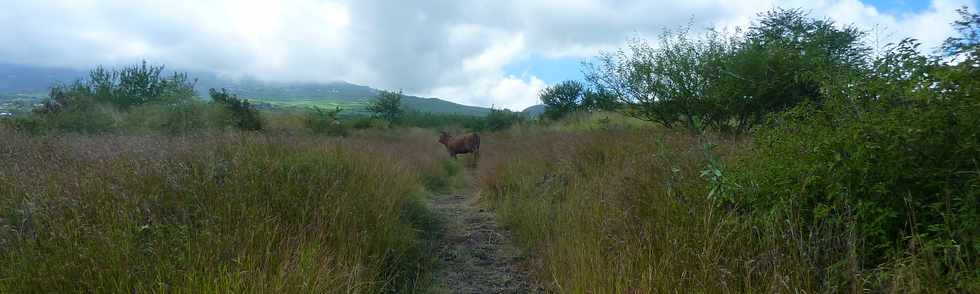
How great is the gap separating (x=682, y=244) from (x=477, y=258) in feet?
7.81

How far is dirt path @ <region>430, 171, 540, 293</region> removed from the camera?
396cm

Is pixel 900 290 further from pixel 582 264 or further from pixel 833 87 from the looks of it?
pixel 582 264

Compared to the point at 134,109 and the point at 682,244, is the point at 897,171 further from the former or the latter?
the point at 134,109

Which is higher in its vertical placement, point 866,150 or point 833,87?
point 833,87

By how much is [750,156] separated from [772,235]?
3.26 feet

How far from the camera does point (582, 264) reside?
3184 mm

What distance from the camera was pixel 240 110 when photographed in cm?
1928

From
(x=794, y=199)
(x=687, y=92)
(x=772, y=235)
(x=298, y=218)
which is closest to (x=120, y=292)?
(x=298, y=218)

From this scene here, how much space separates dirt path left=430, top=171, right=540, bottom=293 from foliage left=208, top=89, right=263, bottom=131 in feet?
47.0

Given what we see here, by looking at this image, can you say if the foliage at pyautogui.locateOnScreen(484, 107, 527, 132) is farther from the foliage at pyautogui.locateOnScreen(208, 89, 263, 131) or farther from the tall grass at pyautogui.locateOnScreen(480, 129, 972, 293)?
the tall grass at pyautogui.locateOnScreen(480, 129, 972, 293)

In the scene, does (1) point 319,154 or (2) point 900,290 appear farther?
(1) point 319,154

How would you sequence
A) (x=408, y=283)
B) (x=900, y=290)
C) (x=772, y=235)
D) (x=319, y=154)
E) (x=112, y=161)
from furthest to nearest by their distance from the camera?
(x=319, y=154), (x=112, y=161), (x=408, y=283), (x=772, y=235), (x=900, y=290)

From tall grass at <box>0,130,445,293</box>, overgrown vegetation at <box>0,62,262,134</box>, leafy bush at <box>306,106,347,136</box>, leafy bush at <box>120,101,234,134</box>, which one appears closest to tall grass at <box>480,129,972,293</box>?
tall grass at <box>0,130,445,293</box>

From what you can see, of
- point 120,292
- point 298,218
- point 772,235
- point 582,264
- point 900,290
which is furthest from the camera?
point 298,218
